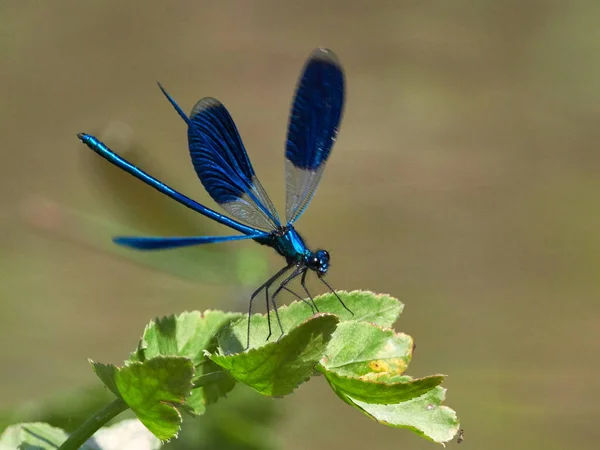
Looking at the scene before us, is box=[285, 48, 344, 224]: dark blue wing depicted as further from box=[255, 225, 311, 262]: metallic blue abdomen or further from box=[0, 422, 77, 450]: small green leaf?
box=[0, 422, 77, 450]: small green leaf

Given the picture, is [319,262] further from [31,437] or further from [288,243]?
[31,437]

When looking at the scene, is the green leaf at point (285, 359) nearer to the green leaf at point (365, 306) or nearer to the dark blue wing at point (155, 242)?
the green leaf at point (365, 306)

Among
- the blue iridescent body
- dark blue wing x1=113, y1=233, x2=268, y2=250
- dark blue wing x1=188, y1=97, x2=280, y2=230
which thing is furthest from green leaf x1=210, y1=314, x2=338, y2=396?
dark blue wing x1=188, y1=97, x2=280, y2=230

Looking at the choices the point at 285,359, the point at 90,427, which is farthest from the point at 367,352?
the point at 90,427

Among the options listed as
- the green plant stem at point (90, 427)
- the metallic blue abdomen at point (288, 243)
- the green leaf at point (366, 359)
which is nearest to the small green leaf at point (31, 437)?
the green plant stem at point (90, 427)

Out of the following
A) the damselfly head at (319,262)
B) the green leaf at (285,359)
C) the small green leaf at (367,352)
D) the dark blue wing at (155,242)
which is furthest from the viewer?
the damselfly head at (319,262)

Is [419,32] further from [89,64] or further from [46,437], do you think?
[46,437]
